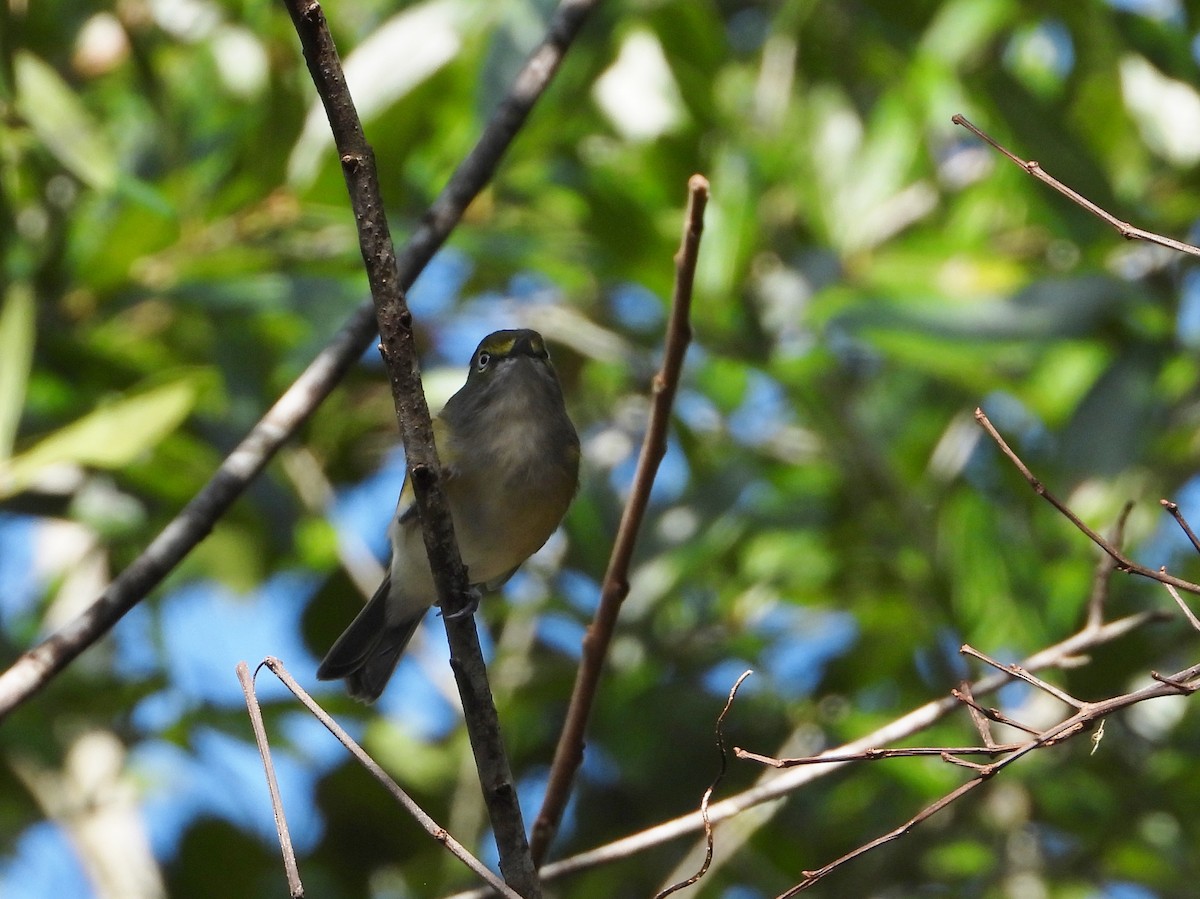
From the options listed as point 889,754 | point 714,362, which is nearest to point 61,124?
point 714,362

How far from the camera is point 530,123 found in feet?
16.7

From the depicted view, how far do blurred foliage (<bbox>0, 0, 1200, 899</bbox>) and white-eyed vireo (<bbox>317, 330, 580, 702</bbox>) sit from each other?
18.2 inches

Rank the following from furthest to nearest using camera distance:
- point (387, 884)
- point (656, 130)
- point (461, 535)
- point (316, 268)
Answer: point (387, 884) < point (656, 130) < point (316, 268) < point (461, 535)

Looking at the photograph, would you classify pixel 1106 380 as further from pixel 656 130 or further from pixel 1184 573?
pixel 656 130

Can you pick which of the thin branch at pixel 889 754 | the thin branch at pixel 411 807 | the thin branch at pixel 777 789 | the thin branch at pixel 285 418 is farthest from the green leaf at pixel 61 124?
the thin branch at pixel 889 754

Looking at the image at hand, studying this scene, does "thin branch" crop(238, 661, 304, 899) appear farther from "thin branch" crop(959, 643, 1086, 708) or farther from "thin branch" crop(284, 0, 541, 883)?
"thin branch" crop(959, 643, 1086, 708)

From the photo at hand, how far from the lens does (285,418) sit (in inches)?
118

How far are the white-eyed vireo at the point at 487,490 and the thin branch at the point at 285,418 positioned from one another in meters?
1.54

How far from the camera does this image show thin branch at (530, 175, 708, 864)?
8.84 feet

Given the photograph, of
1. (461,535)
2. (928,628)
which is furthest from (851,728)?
(461,535)

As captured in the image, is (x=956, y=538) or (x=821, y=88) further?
(x=821, y=88)

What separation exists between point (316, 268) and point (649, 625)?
173cm

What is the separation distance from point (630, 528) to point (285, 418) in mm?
711

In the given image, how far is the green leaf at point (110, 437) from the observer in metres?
4.03
